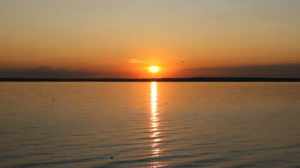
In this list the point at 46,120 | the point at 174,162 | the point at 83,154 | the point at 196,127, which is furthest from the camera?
the point at 46,120

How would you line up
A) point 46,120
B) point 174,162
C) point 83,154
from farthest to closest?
1. point 46,120
2. point 83,154
3. point 174,162

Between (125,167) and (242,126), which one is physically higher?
(242,126)

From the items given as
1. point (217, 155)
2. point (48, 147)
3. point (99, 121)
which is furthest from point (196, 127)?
point (48, 147)

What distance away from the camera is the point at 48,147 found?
67.9 feet

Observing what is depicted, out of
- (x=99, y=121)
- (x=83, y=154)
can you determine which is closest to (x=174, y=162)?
(x=83, y=154)

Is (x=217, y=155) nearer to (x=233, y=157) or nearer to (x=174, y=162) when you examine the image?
(x=233, y=157)

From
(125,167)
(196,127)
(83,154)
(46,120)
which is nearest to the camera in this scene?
(125,167)

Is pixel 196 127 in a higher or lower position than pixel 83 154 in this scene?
higher

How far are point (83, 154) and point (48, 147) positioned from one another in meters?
2.60

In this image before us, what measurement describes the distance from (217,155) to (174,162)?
259cm

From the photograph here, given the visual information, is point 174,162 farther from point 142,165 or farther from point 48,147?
point 48,147

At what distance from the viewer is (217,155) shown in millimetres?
19312

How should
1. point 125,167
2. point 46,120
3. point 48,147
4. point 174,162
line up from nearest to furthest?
point 125,167 → point 174,162 → point 48,147 → point 46,120

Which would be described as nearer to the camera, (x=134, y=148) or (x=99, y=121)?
(x=134, y=148)
